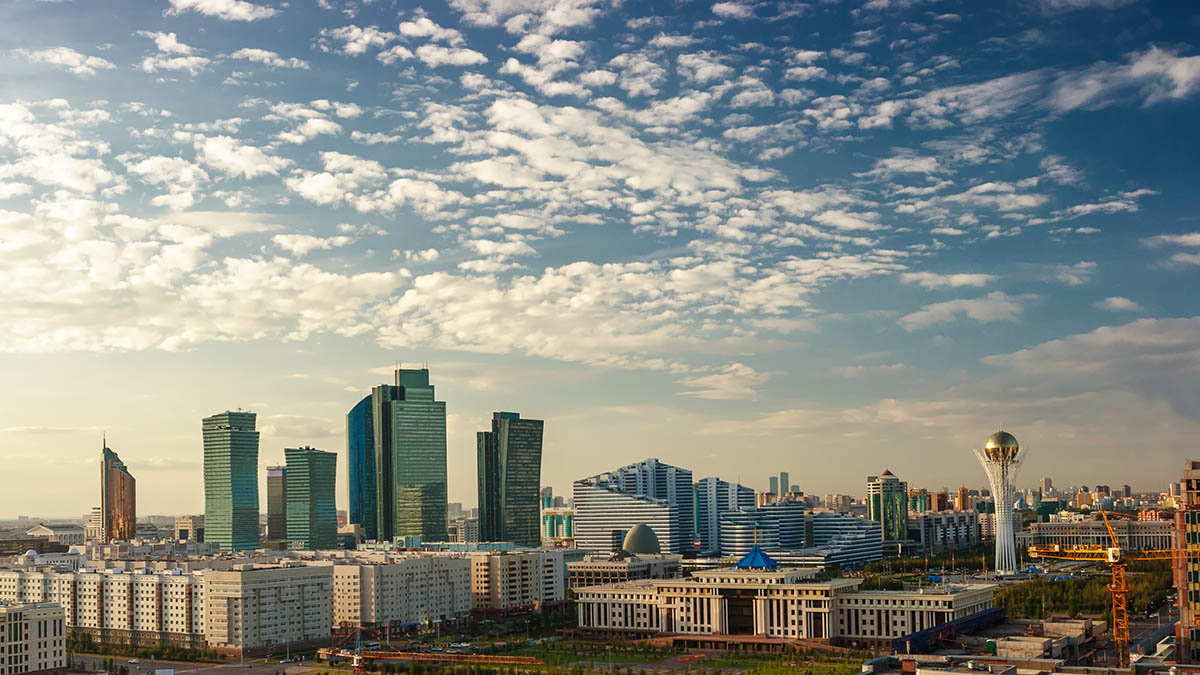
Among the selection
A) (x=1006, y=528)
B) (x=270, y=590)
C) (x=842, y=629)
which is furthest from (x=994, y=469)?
(x=270, y=590)

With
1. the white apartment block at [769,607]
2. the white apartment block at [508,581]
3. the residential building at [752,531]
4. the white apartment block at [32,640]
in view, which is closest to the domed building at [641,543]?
the white apartment block at [508,581]

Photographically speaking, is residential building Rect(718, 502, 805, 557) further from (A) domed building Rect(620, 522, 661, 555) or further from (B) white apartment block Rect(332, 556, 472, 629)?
(B) white apartment block Rect(332, 556, 472, 629)

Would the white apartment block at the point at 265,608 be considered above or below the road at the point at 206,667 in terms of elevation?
above

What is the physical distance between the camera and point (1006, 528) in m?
159

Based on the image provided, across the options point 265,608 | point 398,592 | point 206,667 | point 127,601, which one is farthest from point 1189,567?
point 127,601

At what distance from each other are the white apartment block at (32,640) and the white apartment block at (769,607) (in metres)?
46.2

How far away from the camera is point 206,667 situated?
9938 centimetres

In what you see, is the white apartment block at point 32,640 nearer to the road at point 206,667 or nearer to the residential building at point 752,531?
the road at point 206,667

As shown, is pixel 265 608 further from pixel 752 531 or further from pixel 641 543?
pixel 752 531

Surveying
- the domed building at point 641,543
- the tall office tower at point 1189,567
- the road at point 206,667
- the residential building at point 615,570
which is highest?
the tall office tower at point 1189,567

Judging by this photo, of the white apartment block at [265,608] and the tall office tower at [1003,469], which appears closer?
the white apartment block at [265,608]

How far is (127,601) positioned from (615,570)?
2206 inches

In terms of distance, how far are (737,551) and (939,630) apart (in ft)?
331

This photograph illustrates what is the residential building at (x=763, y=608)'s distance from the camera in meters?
103
